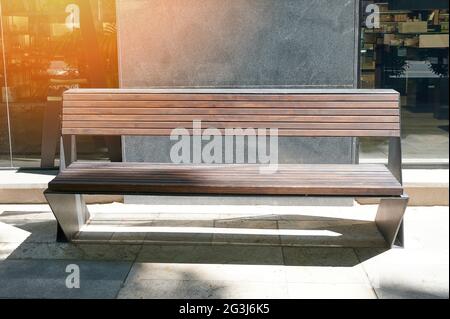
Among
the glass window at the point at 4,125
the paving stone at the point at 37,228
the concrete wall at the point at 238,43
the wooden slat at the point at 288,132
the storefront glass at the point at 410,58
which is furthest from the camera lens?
the glass window at the point at 4,125

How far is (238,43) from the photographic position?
5641 mm

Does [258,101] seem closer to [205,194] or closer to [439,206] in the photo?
[205,194]

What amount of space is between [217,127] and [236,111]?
0.64ft

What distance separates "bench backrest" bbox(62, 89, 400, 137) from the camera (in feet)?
15.6

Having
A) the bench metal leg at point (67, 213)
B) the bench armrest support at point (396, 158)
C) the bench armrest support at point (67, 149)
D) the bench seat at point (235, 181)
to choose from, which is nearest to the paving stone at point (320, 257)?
the bench seat at point (235, 181)

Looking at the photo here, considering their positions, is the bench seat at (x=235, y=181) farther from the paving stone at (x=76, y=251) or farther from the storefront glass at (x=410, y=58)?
the storefront glass at (x=410, y=58)

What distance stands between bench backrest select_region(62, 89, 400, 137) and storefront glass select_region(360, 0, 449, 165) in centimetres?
170

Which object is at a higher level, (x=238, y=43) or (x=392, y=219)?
(x=238, y=43)

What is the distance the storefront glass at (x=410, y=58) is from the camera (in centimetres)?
632

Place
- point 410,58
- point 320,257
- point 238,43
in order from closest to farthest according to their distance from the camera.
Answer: point 320,257
point 238,43
point 410,58

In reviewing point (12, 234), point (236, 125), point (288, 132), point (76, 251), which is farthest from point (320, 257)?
point (12, 234)

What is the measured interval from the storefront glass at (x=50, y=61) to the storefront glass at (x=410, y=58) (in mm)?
2640

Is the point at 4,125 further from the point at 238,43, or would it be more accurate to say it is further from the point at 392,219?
the point at 392,219

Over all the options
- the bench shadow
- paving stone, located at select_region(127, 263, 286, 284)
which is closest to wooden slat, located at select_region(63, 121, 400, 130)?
the bench shadow
